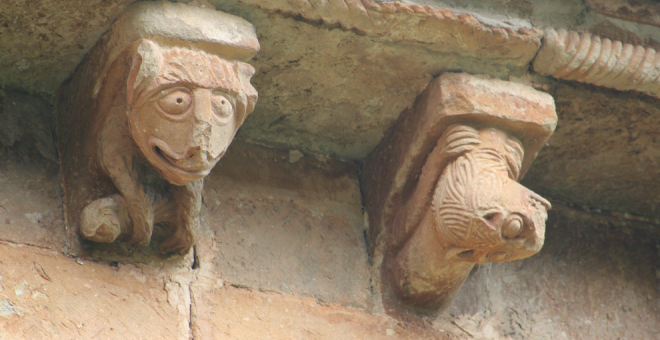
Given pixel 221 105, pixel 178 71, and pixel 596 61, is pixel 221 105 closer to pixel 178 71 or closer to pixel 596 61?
pixel 178 71

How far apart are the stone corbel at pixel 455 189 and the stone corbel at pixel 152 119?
631mm

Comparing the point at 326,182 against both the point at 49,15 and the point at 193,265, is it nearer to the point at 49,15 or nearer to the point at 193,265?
the point at 193,265

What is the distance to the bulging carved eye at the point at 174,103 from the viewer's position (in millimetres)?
1978

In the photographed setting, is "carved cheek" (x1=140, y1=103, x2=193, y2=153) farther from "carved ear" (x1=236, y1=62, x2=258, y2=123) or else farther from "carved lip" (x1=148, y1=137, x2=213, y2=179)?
"carved ear" (x1=236, y1=62, x2=258, y2=123)

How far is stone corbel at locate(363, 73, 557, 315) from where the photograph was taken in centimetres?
225

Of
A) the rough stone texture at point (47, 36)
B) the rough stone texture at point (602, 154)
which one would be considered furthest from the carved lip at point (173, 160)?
the rough stone texture at point (602, 154)

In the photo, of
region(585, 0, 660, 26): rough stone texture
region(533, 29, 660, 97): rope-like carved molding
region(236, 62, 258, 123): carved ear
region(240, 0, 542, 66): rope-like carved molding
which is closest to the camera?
region(236, 62, 258, 123): carved ear

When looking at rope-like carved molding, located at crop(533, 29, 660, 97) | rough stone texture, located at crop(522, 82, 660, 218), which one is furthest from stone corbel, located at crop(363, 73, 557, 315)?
rough stone texture, located at crop(522, 82, 660, 218)

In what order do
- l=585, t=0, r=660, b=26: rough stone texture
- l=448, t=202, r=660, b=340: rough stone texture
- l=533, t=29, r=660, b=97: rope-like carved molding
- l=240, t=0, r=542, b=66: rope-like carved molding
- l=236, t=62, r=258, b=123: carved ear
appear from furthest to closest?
l=448, t=202, r=660, b=340: rough stone texture
l=585, t=0, r=660, b=26: rough stone texture
l=533, t=29, r=660, b=97: rope-like carved molding
l=240, t=0, r=542, b=66: rope-like carved molding
l=236, t=62, r=258, b=123: carved ear

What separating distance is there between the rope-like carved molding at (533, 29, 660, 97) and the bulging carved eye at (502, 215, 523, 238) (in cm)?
53

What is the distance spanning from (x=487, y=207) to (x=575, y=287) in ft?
2.70

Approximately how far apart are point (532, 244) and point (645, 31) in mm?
858

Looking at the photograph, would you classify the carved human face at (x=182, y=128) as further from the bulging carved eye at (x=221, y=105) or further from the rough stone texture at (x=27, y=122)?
the rough stone texture at (x=27, y=122)

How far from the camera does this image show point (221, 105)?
6.63ft
